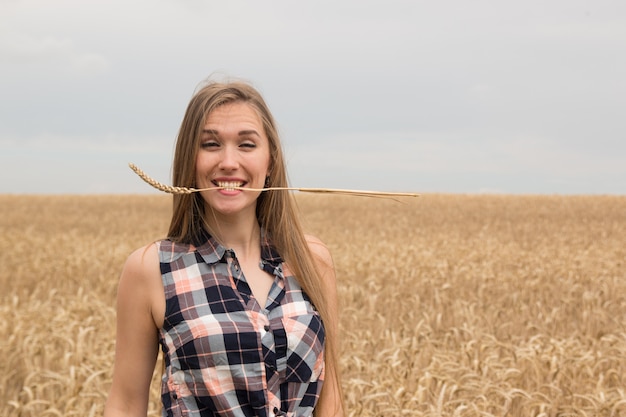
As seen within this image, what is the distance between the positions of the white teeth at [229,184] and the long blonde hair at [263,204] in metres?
0.10

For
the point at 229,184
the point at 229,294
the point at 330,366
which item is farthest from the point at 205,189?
the point at 330,366

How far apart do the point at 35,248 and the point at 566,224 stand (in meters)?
14.9

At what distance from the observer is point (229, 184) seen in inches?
86.0

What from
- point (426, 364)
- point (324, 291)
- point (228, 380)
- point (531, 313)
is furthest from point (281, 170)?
point (531, 313)

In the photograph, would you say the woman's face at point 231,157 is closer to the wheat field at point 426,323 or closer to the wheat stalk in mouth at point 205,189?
the wheat stalk in mouth at point 205,189

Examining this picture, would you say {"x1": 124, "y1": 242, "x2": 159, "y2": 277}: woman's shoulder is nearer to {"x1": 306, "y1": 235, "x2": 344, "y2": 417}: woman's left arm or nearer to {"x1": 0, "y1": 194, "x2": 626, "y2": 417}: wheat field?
{"x1": 306, "y1": 235, "x2": 344, "y2": 417}: woman's left arm

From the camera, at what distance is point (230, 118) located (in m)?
2.23

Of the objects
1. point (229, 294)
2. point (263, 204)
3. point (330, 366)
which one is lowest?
point (330, 366)

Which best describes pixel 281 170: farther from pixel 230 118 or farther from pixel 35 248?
pixel 35 248

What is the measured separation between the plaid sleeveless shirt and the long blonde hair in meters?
0.05

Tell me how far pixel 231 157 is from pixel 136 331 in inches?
24.1

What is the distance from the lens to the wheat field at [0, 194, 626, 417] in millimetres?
4391

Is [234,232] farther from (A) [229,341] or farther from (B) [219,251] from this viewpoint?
(A) [229,341]

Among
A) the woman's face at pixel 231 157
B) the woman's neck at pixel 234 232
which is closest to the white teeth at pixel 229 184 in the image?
the woman's face at pixel 231 157
